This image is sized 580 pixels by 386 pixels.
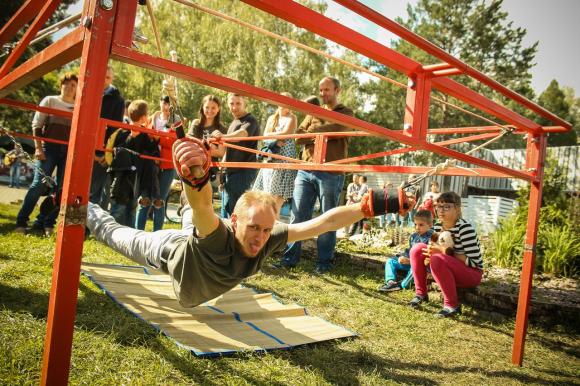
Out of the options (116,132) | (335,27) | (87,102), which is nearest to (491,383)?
(335,27)

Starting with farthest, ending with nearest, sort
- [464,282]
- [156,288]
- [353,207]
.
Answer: [464,282] < [156,288] < [353,207]

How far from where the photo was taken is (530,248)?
10.5 feet

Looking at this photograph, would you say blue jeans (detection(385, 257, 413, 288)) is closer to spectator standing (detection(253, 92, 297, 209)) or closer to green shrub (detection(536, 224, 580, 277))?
spectator standing (detection(253, 92, 297, 209))

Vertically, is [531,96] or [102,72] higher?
[531,96]

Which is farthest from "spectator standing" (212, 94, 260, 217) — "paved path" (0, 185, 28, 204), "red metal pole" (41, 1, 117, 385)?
"paved path" (0, 185, 28, 204)

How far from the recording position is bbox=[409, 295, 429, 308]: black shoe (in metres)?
4.18

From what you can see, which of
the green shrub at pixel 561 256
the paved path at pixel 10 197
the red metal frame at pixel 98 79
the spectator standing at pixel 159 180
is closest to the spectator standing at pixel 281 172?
the spectator standing at pixel 159 180

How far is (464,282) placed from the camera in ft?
13.0

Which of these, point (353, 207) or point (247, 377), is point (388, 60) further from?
point (247, 377)

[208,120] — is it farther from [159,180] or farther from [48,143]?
[48,143]

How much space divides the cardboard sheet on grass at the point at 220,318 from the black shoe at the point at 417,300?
1275 mm

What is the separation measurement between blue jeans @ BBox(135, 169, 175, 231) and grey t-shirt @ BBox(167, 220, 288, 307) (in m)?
2.85

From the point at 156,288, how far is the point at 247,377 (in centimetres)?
173

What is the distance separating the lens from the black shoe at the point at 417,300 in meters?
4.18
